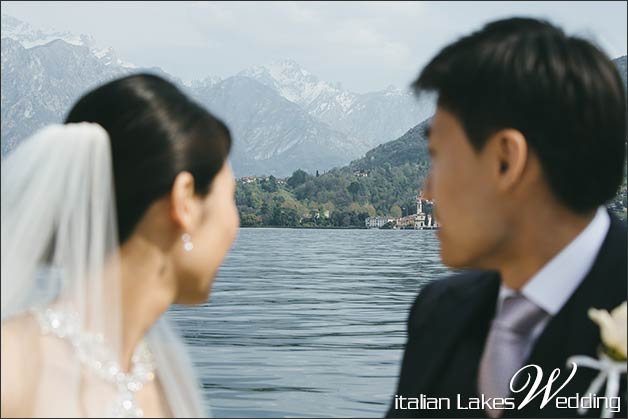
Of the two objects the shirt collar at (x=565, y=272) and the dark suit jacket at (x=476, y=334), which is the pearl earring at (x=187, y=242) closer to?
the dark suit jacket at (x=476, y=334)

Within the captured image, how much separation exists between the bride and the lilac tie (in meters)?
0.73

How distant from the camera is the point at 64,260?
2727mm

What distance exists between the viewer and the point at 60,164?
2719 millimetres

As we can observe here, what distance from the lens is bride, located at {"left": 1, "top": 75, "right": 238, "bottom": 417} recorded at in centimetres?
259

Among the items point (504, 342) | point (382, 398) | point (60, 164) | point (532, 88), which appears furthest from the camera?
point (382, 398)

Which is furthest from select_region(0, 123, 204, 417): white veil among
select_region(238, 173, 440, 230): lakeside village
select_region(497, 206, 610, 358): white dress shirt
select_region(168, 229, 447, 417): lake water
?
select_region(238, 173, 440, 230): lakeside village

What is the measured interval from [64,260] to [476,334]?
1085 mm

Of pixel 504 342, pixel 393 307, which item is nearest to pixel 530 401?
pixel 504 342

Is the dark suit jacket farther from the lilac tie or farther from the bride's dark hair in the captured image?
the bride's dark hair

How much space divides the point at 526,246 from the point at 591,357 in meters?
0.32

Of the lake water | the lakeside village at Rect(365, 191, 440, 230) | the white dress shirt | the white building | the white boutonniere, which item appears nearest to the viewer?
the white boutonniere

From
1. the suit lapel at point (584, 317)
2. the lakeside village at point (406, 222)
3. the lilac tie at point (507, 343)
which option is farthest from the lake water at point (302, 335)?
the lakeside village at point (406, 222)

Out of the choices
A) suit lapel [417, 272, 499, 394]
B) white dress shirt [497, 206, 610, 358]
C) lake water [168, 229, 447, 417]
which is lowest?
lake water [168, 229, 447, 417]

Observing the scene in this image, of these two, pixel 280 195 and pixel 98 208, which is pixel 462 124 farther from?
pixel 280 195
